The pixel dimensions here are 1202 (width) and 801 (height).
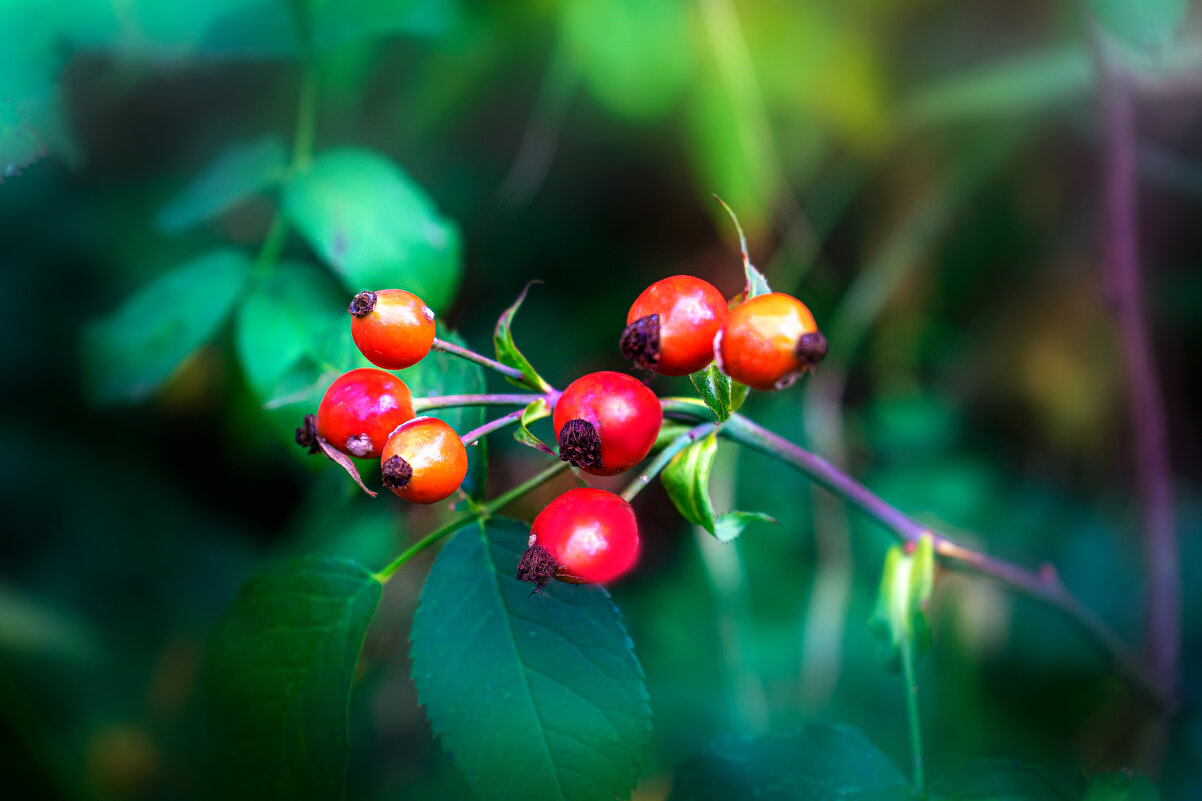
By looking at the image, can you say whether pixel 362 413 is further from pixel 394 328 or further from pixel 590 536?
pixel 590 536

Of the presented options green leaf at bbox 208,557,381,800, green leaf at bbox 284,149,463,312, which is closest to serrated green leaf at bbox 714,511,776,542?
green leaf at bbox 208,557,381,800

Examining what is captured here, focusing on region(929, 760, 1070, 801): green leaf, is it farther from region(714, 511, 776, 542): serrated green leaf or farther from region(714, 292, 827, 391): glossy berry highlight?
region(714, 292, 827, 391): glossy berry highlight

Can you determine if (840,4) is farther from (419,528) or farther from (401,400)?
(401,400)

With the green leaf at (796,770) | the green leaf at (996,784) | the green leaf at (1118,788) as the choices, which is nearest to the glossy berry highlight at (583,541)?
the green leaf at (796,770)

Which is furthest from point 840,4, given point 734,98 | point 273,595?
point 273,595

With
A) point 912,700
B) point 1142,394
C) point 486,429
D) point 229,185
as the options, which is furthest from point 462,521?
point 1142,394

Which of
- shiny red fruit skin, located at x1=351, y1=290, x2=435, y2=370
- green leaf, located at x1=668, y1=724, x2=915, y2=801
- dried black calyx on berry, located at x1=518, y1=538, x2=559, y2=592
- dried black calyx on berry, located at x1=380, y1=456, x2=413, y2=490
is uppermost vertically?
shiny red fruit skin, located at x1=351, y1=290, x2=435, y2=370
